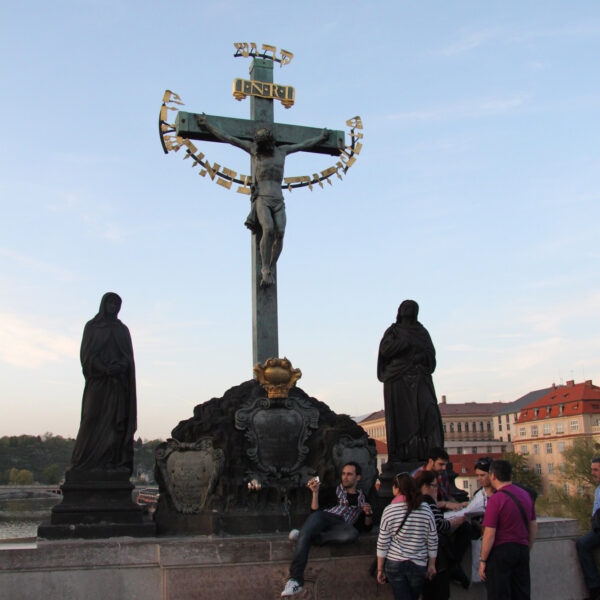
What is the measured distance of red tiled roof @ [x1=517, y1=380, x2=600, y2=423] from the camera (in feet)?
218

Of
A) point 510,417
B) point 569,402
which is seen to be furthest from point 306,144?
point 510,417

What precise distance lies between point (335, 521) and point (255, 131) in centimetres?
692

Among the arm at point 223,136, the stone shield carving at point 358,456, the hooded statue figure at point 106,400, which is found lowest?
the stone shield carving at point 358,456

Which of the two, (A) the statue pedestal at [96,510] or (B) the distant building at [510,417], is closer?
(A) the statue pedestal at [96,510]

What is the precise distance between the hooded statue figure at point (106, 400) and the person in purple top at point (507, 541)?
410 cm

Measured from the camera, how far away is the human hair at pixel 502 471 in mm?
5660

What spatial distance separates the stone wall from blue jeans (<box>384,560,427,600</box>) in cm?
135

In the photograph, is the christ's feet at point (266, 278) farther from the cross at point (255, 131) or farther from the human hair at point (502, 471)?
the human hair at point (502, 471)

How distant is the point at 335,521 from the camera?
21.2 ft

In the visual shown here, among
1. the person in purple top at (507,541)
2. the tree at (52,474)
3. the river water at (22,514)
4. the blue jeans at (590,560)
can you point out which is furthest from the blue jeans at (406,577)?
the tree at (52,474)

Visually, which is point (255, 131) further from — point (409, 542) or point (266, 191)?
point (409, 542)

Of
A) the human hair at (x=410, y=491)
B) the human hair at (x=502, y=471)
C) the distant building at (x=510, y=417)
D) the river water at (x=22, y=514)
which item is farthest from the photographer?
the distant building at (x=510, y=417)

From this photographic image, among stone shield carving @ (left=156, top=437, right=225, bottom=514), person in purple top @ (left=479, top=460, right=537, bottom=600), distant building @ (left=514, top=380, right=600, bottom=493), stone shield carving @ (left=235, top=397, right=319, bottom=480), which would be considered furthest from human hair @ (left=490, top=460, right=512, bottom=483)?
distant building @ (left=514, top=380, right=600, bottom=493)

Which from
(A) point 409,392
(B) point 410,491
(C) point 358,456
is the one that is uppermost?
(A) point 409,392
